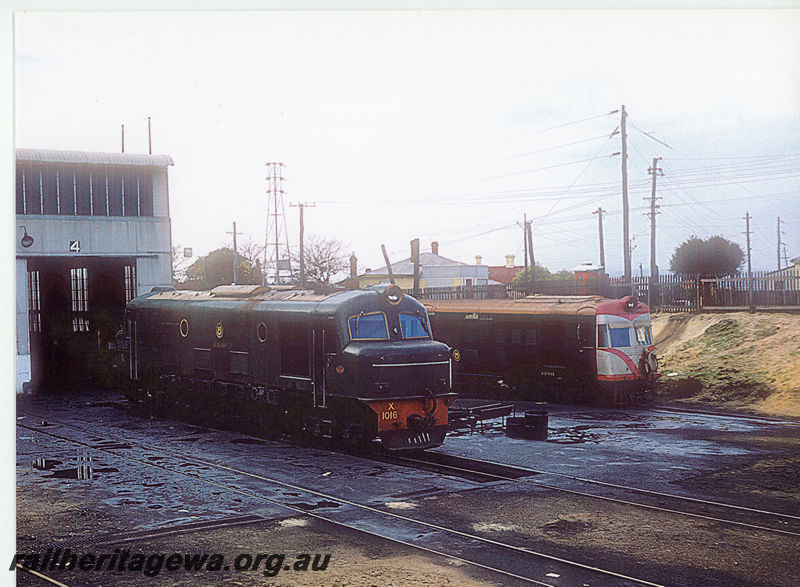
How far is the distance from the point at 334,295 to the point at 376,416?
213 centimetres

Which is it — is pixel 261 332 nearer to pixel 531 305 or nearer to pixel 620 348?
pixel 531 305

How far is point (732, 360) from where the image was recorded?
58.3 ft

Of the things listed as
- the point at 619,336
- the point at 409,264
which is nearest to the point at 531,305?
the point at 619,336

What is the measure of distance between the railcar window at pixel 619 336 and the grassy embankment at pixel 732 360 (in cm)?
233

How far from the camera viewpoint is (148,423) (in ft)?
45.2

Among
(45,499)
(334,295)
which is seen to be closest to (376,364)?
(334,295)

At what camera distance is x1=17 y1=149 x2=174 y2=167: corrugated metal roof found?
962cm

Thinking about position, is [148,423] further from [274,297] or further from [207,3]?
[207,3]

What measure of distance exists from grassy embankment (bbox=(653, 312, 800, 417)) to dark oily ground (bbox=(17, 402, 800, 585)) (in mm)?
4078

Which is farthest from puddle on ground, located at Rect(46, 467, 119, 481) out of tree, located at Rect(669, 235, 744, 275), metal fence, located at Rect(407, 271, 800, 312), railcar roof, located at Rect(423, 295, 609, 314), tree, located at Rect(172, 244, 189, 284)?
tree, located at Rect(669, 235, 744, 275)

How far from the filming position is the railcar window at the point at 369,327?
1156 cm

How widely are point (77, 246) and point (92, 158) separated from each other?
1659mm

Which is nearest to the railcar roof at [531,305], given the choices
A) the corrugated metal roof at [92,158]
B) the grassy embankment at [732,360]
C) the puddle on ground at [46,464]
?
the grassy embankment at [732,360]

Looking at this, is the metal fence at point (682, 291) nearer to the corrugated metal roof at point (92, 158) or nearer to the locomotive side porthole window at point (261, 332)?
the locomotive side porthole window at point (261, 332)
